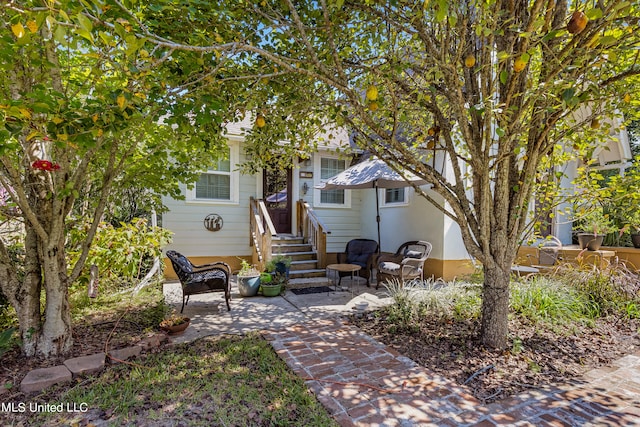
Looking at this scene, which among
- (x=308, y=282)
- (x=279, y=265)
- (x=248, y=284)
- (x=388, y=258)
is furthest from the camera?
(x=388, y=258)

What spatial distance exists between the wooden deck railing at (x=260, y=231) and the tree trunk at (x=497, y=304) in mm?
4510

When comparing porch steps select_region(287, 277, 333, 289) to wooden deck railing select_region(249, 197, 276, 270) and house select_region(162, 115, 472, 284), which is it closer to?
house select_region(162, 115, 472, 284)

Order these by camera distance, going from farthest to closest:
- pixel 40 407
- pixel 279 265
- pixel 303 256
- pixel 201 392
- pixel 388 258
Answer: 1. pixel 303 256
2. pixel 388 258
3. pixel 279 265
4. pixel 201 392
5. pixel 40 407

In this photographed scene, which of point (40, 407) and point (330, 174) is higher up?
point (330, 174)

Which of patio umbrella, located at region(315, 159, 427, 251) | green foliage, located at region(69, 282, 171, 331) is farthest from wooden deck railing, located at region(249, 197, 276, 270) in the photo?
green foliage, located at region(69, 282, 171, 331)

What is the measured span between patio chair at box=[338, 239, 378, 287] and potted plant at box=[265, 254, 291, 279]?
162 centimetres

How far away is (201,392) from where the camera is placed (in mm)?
2742

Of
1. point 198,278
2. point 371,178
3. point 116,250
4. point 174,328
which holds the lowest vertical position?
point 174,328

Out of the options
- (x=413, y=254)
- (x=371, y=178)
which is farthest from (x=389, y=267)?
(x=371, y=178)

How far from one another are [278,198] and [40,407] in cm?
736

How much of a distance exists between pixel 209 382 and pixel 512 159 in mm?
3989

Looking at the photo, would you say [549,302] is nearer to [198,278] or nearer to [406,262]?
[406,262]

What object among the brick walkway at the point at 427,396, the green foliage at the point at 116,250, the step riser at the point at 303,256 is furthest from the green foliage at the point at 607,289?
the green foliage at the point at 116,250

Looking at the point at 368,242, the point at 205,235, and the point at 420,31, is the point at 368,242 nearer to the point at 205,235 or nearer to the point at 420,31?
the point at 205,235
